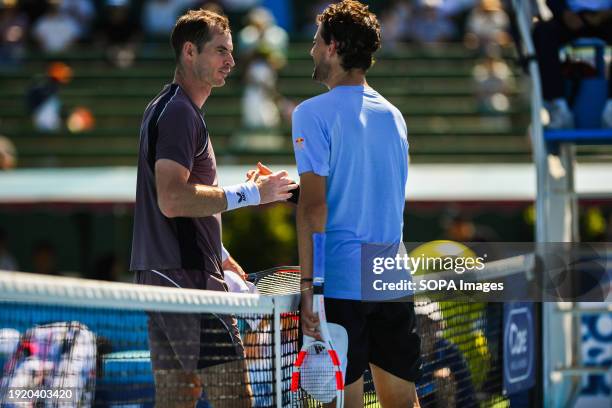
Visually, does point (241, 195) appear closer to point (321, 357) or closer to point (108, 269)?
point (321, 357)

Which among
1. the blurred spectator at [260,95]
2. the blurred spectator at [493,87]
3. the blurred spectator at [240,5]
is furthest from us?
the blurred spectator at [240,5]

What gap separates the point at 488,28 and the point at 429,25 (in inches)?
44.8

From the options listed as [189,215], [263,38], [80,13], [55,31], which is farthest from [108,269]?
[189,215]

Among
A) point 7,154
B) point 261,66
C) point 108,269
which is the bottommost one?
point 108,269

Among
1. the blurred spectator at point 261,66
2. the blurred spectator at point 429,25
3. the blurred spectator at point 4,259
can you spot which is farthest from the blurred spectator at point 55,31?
the blurred spectator at point 429,25

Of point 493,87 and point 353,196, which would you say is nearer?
point 353,196

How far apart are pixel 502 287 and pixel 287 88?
1170cm

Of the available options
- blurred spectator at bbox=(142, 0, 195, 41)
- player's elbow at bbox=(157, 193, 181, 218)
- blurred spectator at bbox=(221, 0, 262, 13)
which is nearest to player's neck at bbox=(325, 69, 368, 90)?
player's elbow at bbox=(157, 193, 181, 218)

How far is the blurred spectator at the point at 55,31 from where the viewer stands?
62.0ft

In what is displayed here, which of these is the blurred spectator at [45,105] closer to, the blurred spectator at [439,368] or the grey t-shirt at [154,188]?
the blurred spectator at [439,368]

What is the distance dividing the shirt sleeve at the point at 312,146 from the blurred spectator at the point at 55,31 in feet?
48.8

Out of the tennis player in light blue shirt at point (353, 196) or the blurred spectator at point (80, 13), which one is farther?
the blurred spectator at point (80, 13)

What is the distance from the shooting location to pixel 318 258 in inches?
176

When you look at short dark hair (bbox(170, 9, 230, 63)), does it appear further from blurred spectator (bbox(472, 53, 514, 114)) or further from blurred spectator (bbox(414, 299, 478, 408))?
blurred spectator (bbox(472, 53, 514, 114))
